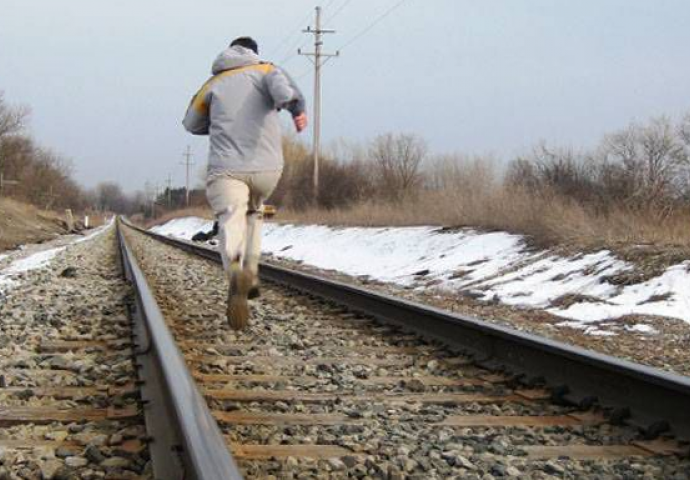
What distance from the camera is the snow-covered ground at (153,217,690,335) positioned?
7.63 meters

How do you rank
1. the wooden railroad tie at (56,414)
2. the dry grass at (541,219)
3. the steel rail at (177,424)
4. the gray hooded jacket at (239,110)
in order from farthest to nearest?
1. the dry grass at (541,219)
2. the gray hooded jacket at (239,110)
3. the wooden railroad tie at (56,414)
4. the steel rail at (177,424)

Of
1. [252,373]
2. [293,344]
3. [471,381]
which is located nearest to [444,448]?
[471,381]

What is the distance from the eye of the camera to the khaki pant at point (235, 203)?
18.0 ft

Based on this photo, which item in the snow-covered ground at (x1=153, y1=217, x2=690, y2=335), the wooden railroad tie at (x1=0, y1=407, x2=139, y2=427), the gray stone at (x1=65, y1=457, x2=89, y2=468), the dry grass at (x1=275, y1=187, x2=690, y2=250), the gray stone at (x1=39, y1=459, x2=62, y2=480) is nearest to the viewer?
the gray stone at (x1=39, y1=459, x2=62, y2=480)

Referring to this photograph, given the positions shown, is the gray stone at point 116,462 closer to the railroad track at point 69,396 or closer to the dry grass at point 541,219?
the railroad track at point 69,396

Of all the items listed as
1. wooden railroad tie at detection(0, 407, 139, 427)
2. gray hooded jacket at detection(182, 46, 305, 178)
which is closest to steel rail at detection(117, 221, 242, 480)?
wooden railroad tie at detection(0, 407, 139, 427)

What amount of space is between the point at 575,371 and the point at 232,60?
3206mm

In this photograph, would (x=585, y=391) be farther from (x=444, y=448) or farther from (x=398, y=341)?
(x=398, y=341)

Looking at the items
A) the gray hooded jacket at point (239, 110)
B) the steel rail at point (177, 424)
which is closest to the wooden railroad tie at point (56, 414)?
the steel rail at point (177, 424)

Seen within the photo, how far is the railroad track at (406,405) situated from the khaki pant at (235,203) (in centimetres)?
60

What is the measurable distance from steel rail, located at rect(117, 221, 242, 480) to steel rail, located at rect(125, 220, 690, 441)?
1830 mm

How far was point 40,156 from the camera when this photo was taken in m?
82.6

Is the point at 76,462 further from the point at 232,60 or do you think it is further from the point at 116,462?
the point at 232,60

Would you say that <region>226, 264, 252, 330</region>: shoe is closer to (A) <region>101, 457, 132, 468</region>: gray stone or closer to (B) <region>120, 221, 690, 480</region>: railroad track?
(B) <region>120, 221, 690, 480</region>: railroad track
